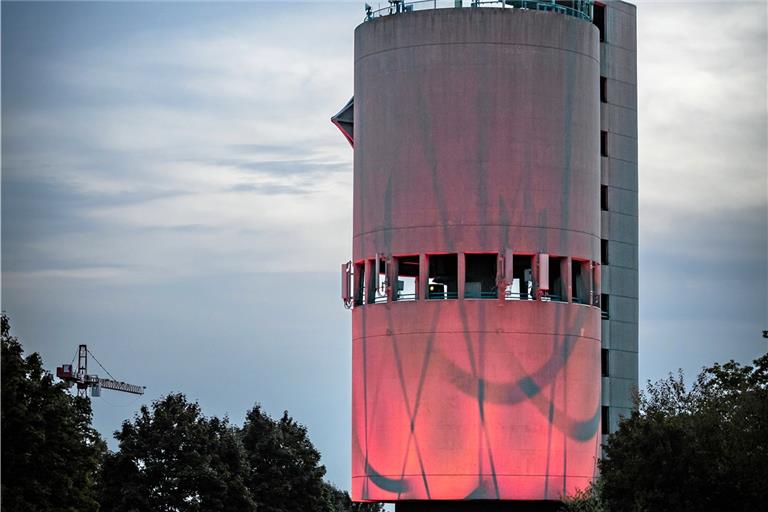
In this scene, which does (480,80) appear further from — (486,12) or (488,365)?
(488,365)

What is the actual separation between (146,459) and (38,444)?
23.6m

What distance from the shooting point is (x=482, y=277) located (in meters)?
87.8

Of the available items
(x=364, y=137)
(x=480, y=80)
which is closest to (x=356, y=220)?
(x=364, y=137)

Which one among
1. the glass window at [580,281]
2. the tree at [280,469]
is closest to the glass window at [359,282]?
the glass window at [580,281]

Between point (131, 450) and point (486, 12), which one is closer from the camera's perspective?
point (486, 12)

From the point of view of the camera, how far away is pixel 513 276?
87875 mm

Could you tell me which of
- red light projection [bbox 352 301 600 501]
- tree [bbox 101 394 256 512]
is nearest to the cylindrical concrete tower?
red light projection [bbox 352 301 600 501]

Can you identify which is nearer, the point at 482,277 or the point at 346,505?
the point at 482,277

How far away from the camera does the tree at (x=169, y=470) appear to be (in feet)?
322

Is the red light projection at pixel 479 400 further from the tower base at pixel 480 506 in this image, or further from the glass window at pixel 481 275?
the glass window at pixel 481 275

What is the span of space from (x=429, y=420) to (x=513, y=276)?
8.31 meters

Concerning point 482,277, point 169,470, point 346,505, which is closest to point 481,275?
point 482,277

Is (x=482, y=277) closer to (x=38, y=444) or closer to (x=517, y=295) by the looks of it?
(x=517, y=295)

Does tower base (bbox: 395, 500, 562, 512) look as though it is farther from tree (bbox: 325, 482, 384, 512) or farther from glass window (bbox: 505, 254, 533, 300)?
tree (bbox: 325, 482, 384, 512)
